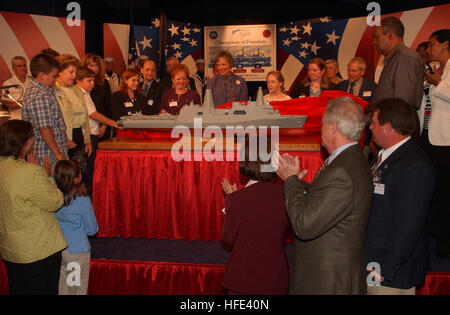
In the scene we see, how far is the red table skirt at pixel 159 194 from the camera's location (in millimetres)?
3383

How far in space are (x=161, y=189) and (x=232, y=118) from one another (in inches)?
36.0

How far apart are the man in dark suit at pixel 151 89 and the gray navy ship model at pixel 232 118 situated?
1207 millimetres

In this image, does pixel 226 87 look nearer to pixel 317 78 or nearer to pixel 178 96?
pixel 178 96

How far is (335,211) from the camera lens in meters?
1.58

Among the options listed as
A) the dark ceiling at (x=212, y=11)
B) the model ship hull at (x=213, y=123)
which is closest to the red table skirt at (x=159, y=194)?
the model ship hull at (x=213, y=123)

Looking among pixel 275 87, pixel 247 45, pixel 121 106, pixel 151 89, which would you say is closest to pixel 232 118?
pixel 275 87

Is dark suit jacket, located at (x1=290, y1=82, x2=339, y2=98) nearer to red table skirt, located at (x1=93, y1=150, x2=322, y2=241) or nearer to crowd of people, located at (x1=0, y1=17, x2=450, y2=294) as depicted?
crowd of people, located at (x1=0, y1=17, x2=450, y2=294)

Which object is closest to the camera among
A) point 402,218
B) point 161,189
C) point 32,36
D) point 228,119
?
point 402,218

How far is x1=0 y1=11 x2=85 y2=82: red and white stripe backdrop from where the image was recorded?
585cm

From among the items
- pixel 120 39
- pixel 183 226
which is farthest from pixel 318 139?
pixel 120 39

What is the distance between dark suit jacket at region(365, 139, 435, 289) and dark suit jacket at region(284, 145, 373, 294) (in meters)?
0.15

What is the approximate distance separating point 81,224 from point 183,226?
1120 mm

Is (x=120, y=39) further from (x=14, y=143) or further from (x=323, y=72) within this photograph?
(x=14, y=143)

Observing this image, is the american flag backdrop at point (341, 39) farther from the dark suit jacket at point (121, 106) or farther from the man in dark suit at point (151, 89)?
the dark suit jacket at point (121, 106)
